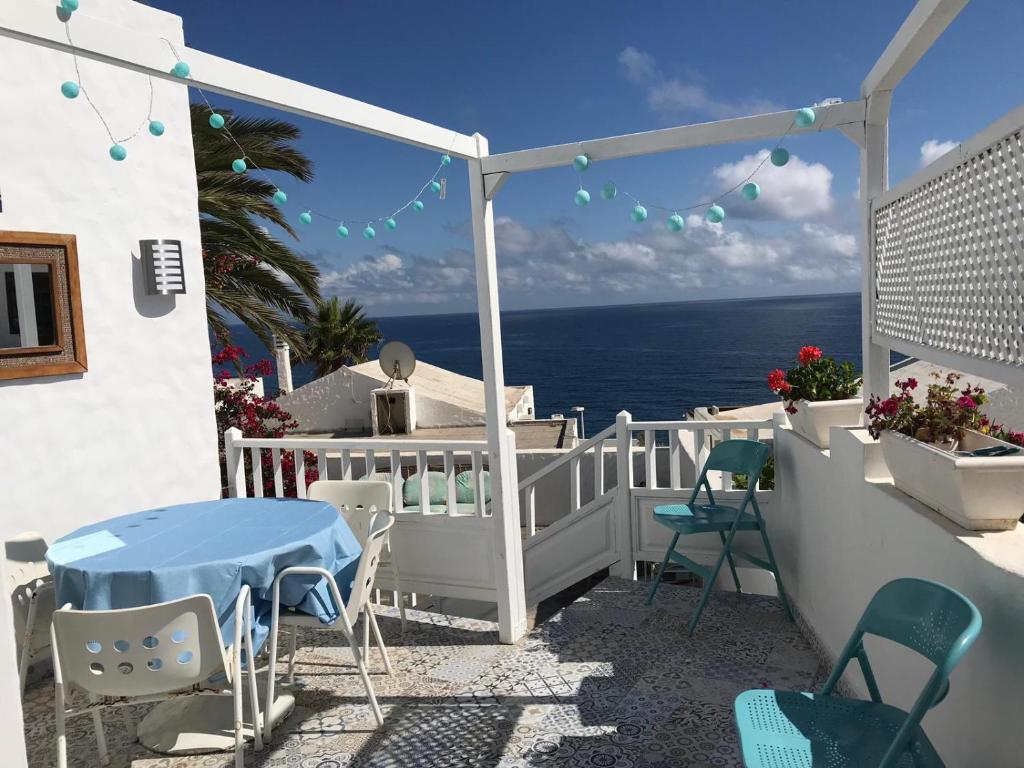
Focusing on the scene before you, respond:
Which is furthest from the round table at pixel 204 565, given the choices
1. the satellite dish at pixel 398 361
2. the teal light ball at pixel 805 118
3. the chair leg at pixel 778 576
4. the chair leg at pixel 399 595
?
the satellite dish at pixel 398 361

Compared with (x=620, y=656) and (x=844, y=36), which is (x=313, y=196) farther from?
(x=620, y=656)

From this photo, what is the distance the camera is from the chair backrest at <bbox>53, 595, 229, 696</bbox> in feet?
8.02

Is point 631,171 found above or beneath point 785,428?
above

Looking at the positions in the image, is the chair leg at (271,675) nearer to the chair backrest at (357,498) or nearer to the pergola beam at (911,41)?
the chair backrest at (357,498)

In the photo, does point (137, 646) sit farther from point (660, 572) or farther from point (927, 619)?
point (660, 572)

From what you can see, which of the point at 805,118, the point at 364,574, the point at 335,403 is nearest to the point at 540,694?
the point at 364,574

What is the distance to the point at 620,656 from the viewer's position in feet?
12.9

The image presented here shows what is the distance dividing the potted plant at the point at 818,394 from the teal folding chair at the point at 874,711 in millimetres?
1791

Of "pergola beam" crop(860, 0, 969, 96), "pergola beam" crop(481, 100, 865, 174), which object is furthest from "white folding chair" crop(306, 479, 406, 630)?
"pergola beam" crop(860, 0, 969, 96)

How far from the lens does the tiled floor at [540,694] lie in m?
3.07

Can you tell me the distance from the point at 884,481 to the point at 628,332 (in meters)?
103

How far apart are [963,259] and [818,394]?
4.72 feet

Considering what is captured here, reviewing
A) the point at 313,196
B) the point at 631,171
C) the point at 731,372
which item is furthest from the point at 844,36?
the point at 313,196

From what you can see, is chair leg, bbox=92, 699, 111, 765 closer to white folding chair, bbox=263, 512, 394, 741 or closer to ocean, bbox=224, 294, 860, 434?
white folding chair, bbox=263, 512, 394, 741
